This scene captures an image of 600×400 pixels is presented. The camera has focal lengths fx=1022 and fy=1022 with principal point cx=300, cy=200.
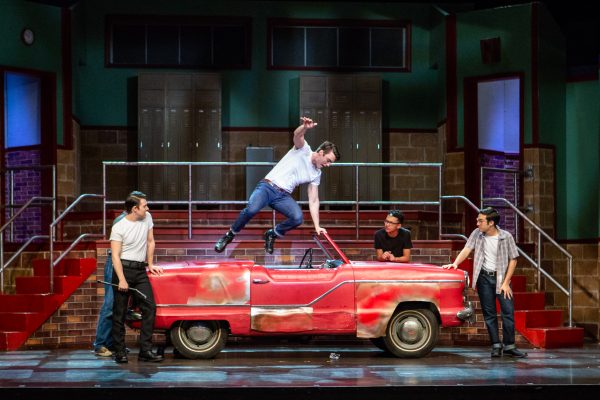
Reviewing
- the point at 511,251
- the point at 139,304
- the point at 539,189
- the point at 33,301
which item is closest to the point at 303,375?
the point at 139,304

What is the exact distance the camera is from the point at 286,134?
17.7 m

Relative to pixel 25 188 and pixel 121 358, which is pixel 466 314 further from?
pixel 25 188

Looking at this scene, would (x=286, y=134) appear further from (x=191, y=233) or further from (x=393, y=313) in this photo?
(x=393, y=313)

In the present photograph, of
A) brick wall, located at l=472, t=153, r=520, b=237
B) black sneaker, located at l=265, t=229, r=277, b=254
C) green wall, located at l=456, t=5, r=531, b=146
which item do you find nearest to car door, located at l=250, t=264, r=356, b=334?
black sneaker, located at l=265, t=229, r=277, b=254

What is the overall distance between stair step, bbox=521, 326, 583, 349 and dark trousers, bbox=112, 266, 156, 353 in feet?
16.5

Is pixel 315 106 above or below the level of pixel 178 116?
above

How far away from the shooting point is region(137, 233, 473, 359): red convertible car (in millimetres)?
10625

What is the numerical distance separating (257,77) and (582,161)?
18.6 feet

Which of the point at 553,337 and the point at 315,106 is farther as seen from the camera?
the point at 315,106

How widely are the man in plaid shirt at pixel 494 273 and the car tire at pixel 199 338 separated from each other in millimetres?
2594

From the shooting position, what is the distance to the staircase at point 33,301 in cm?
1235

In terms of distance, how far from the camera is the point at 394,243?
1180cm

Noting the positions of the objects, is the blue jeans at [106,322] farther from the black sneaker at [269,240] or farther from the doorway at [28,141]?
the doorway at [28,141]

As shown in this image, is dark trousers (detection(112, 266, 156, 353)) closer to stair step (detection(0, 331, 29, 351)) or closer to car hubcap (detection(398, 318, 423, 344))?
stair step (detection(0, 331, 29, 351))
